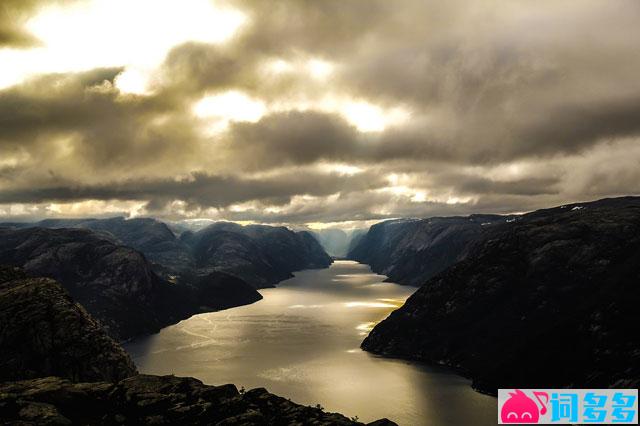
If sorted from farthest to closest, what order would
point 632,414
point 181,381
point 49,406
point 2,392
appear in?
point 632,414
point 181,381
point 2,392
point 49,406

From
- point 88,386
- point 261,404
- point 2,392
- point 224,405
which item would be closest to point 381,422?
point 261,404

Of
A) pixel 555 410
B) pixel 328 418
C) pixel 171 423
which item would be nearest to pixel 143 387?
pixel 171 423

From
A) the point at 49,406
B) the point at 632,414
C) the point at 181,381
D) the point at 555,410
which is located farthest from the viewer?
the point at 555,410

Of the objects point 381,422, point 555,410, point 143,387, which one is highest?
point 143,387

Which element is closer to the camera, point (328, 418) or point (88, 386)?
point (328, 418)

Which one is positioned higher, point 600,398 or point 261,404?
point 261,404

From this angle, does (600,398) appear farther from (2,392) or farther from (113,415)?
(2,392)

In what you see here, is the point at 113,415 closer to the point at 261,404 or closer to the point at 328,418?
the point at 261,404
